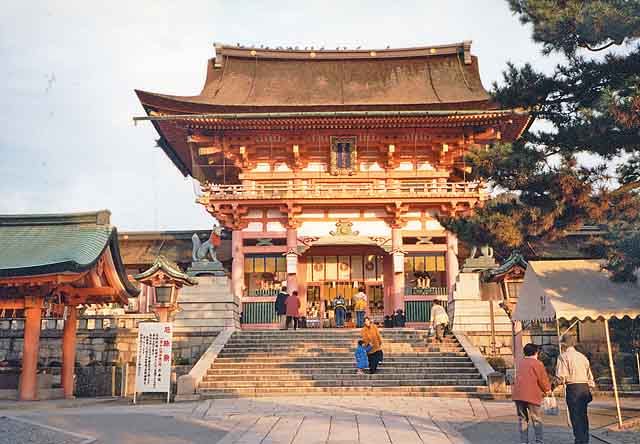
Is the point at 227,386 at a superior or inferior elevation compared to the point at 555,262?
inferior

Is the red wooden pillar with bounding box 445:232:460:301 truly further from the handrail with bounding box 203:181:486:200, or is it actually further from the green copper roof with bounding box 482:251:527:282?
the green copper roof with bounding box 482:251:527:282

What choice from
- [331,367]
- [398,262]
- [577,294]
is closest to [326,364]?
[331,367]

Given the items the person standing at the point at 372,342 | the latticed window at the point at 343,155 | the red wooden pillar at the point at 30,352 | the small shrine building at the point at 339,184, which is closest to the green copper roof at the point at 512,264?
the person standing at the point at 372,342

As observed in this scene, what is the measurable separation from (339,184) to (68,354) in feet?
44.0

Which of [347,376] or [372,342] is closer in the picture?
[372,342]

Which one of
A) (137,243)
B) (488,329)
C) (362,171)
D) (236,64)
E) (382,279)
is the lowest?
(488,329)

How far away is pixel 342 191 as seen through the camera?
2659 centimetres

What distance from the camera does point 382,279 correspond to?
28.2 metres

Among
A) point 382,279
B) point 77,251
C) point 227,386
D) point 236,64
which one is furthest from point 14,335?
point 236,64

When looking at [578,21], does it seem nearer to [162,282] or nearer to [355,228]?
[162,282]

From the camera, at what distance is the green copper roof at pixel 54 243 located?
15828 mm

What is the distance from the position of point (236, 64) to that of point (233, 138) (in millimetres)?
6037

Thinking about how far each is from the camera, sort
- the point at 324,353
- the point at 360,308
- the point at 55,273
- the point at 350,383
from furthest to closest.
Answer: the point at 360,308, the point at 324,353, the point at 350,383, the point at 55,273

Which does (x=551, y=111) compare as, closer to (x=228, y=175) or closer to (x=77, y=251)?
(x=77, y=251)
